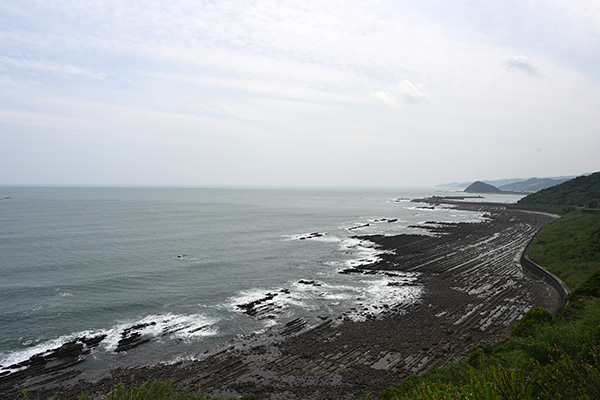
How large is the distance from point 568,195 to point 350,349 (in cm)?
13177

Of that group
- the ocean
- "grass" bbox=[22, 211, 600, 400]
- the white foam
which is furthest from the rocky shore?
"grass" bbox=[22, 211, 600, 400]

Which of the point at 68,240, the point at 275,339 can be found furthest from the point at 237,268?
the point at 68,240

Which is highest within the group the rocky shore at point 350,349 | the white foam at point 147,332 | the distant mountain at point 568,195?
the distant mountain at point 568,195

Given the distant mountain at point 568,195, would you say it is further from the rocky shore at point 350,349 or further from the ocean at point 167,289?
the rocky shore at point 350,349

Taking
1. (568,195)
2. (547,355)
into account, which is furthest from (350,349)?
(568,195)

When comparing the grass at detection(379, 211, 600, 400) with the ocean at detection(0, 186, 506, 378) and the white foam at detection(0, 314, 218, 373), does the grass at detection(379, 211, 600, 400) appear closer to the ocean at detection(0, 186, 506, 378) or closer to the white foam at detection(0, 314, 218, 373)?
the ocean at detection(0, 186, 506, 378)

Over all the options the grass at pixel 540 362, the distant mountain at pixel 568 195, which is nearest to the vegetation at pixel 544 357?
the grass at pixel 540 362

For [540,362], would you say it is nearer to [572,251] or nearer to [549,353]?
[549,353]

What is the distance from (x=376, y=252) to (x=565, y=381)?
5070 cm

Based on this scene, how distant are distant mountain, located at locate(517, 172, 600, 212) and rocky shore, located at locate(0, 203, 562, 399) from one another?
86970mm

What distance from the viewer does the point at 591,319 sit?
49.6 feet

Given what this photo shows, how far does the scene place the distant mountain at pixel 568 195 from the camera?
106 metres

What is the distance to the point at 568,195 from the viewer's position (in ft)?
384

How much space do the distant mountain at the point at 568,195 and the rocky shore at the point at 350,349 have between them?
86970 mm
